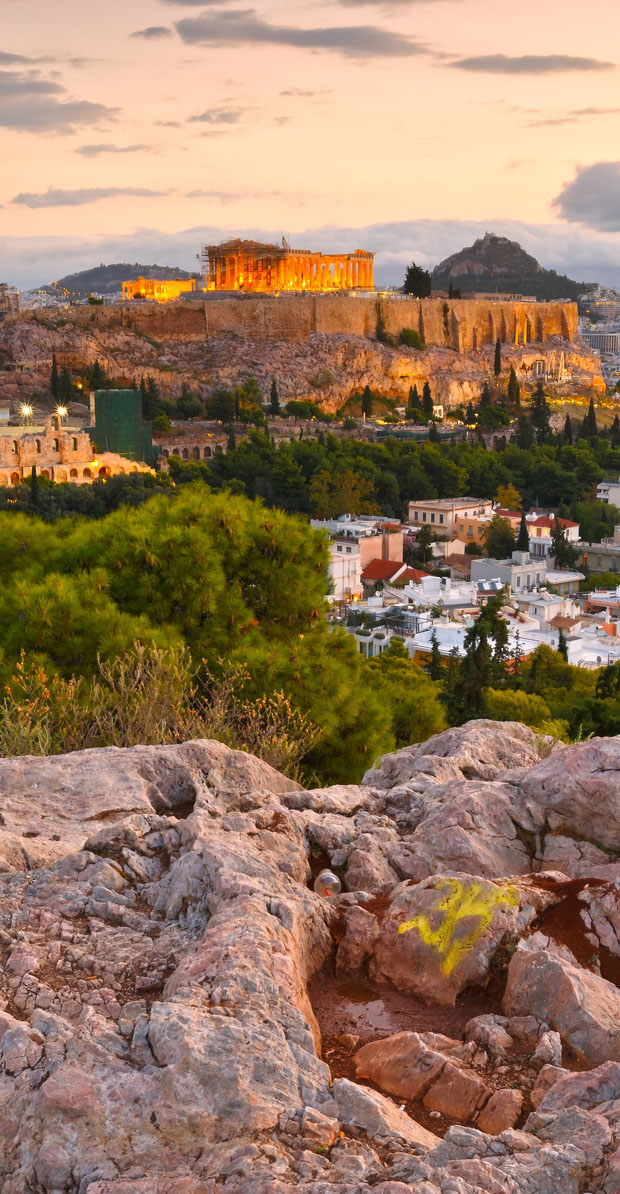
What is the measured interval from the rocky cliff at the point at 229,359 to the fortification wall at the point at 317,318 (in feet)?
0.47

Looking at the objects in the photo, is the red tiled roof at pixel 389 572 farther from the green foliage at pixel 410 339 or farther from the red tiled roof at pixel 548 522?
the green foliage at pixel 410 339

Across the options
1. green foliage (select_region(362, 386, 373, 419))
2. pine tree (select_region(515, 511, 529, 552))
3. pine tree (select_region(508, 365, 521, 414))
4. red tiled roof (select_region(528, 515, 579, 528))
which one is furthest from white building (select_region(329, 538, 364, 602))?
pine tree (select_region(508, 365, 521, 414))

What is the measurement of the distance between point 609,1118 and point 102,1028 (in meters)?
0.90

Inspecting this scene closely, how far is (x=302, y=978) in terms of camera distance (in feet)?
7.96

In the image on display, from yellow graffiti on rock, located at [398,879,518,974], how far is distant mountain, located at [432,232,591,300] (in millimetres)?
131138

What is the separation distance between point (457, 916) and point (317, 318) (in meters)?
55.3

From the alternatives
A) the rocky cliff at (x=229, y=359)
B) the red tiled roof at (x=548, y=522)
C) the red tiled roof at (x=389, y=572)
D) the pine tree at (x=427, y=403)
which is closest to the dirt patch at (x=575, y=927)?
the red tiled roof at (x=389, y=572)

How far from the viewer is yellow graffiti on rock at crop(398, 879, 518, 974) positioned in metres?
2.57

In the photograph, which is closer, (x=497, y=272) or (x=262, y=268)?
(x=262, y=268)

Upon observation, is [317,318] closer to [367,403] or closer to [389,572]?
[367,403]

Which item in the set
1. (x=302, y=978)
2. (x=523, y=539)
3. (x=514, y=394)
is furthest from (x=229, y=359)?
(x=302, y=978)

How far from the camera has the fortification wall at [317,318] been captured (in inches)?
2088

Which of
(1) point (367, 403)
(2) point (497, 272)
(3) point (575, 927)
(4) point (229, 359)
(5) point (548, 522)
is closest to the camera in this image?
(3) point (575, 927)

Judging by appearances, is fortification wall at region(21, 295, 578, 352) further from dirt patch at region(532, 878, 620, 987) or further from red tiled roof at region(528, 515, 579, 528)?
dirt patch at region(532, 878, 620, 987)
